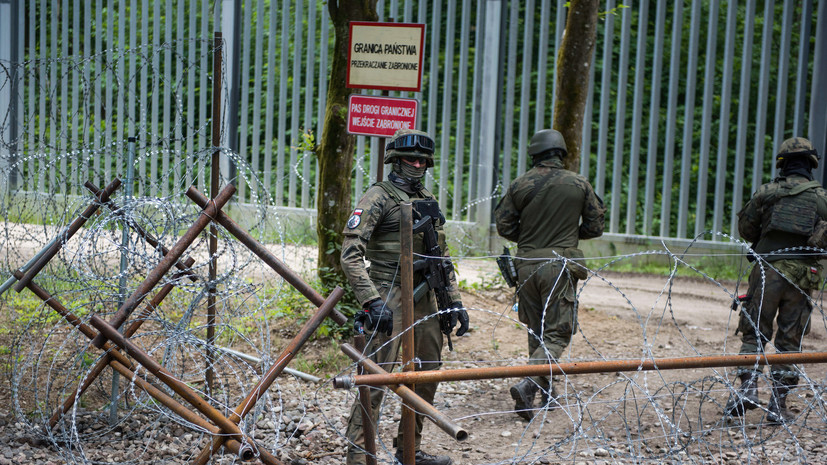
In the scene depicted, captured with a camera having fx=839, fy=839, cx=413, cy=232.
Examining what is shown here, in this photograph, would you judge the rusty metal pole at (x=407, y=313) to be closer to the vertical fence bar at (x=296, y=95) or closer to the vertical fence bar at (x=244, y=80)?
the vertical fence bar at (x=296, y=95)

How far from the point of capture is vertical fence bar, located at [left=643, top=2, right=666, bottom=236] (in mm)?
10602

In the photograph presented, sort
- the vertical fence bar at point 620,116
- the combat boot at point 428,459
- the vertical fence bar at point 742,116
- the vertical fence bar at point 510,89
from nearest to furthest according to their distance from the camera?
the combat boot at point 428,459 < the vertical fence bar at point 742,116 < the vertical fence bar at point 620,116 < the vertical fence bar at point 510,89

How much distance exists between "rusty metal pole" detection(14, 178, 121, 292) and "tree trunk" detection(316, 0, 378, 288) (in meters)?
2.41

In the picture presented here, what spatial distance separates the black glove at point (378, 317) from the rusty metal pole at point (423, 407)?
0.55 metres

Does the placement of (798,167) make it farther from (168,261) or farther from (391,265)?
(168,261)

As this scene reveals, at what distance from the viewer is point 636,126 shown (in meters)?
10.8

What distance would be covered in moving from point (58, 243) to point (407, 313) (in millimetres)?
1999

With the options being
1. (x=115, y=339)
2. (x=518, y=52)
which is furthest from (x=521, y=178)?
(x=518, y=52)

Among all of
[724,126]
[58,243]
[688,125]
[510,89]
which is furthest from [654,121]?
[58,243]

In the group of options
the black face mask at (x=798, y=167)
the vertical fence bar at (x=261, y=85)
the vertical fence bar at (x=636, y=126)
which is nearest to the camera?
the black face mask at (x=798, y=167)

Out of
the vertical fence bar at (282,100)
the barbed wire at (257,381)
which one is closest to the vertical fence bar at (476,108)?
the vertical fence bar at (282,100)

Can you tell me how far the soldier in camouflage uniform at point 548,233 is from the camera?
533cm

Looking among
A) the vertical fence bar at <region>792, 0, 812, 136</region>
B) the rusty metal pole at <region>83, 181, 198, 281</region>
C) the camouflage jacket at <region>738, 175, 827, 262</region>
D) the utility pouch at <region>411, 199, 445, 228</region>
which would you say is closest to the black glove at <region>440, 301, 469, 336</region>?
the utility pouch at <region>411, 199, 445, 228</region>

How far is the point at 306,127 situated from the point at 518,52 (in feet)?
10.4
